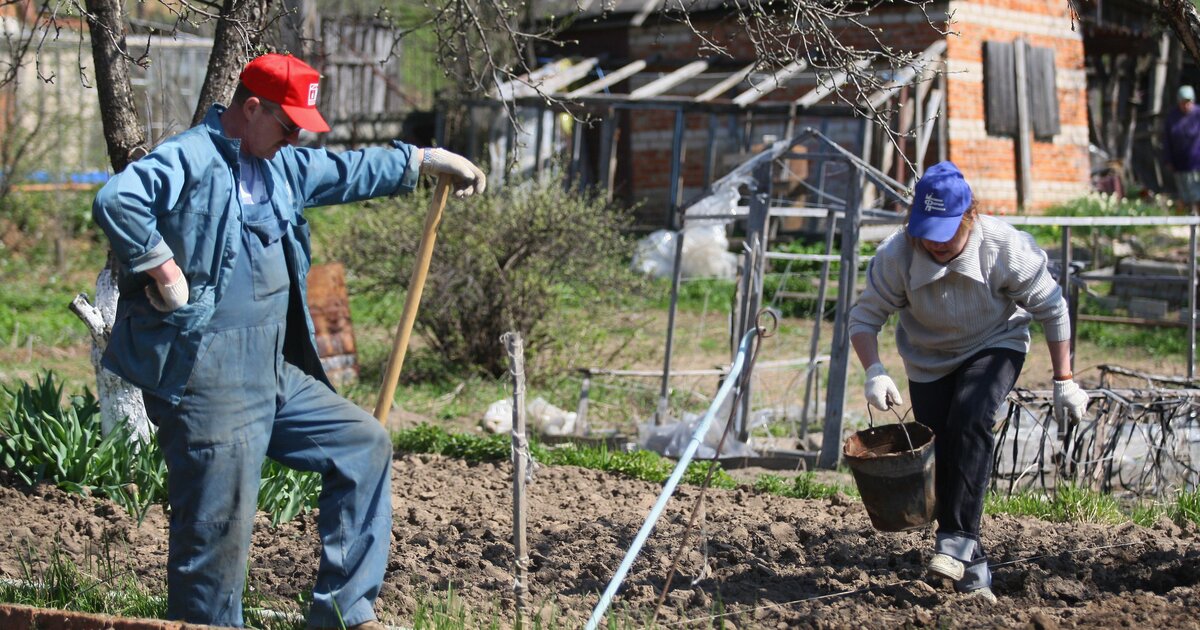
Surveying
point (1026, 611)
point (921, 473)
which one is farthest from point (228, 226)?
point (1026, 611)

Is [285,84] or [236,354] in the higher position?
[285,84]

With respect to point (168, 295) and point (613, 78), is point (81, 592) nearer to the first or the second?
point (168, 295)

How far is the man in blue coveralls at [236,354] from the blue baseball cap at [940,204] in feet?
6.14

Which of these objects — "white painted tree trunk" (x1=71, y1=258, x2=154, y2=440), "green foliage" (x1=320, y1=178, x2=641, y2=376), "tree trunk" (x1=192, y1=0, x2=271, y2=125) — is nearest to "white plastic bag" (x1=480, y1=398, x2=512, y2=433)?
"green foliage" (x1=320, y1=178, x2=641, y2=376)

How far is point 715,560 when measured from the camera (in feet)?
15.4

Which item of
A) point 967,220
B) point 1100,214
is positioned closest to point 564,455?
point 967,220

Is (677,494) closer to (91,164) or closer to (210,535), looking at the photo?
(210,535)

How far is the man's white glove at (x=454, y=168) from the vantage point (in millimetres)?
4109

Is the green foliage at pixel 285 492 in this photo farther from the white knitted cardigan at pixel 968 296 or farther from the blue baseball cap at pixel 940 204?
the blue baseball cap at pixel 940 204

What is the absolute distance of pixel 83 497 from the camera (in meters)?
5.51

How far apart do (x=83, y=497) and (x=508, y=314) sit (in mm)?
4187

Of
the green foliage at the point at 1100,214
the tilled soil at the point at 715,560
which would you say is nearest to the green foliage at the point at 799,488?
the tilled soil at the point at 715,560

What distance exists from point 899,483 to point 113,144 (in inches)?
156

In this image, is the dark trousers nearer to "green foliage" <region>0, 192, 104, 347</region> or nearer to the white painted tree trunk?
the white painted tree trunk
